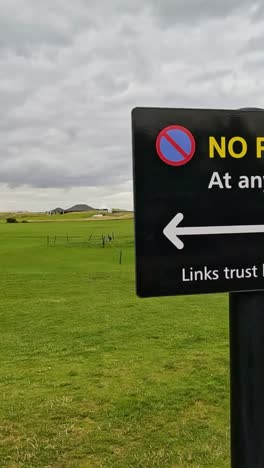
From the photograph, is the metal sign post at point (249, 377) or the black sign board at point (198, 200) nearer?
the black sign board at point (198, 200)

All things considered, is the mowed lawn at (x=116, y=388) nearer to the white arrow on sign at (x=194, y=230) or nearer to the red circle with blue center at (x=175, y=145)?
the white arrow on sign at (x=194, y=230)

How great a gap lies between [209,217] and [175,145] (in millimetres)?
365

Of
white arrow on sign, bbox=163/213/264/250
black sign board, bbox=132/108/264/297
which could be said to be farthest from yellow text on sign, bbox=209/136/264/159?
white arrow on sign, bbox=163/213/264/250

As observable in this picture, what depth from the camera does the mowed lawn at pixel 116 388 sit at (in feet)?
11.4

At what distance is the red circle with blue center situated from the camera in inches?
79.2

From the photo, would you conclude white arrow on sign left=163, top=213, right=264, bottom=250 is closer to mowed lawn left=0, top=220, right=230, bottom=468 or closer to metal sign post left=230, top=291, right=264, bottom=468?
metal sign post left=230, top=291, right=264, bottom=468

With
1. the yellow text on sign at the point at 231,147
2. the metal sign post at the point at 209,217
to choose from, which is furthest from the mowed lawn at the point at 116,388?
the yellow text on sign at the point at 231,147

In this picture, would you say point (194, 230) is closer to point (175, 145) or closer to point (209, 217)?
point (209, 217)

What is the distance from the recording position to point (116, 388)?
478cm

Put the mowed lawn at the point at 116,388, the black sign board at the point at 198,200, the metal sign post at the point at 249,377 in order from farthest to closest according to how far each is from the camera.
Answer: the mowed lawn at the point at 116,388, the metal sign post at the point at 249,377, the black sign board at the point at 198,200

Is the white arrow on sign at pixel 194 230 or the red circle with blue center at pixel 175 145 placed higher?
the red circle with blue center at pixel 175 145

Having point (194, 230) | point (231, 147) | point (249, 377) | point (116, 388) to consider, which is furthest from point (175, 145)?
point (116, 388)

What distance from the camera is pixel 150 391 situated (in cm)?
466

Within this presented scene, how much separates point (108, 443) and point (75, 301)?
802 centimetres
